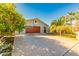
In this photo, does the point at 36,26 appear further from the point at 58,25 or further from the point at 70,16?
the point at 70,16

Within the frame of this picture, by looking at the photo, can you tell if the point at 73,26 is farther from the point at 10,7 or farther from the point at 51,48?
the point at 10,7

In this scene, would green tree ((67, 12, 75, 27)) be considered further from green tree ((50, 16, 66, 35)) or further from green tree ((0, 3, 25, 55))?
green tree ((0, 3, 25, 55))

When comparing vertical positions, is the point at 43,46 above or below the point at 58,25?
below

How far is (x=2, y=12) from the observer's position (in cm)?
313

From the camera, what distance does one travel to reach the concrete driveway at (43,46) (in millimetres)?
3127

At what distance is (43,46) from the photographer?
3152mm

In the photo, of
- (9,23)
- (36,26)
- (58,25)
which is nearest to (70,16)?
(58,25)

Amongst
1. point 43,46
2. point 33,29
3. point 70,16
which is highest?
point 70,16

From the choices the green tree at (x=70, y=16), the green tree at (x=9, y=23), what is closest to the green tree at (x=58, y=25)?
the green tree at (x=70, y=16)

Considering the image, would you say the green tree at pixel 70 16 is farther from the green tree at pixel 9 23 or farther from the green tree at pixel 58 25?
the green tree at pixel 9 23

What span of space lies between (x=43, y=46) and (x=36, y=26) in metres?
0.29

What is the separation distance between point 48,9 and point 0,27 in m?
0.67

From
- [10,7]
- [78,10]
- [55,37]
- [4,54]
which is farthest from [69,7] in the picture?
[4,54]

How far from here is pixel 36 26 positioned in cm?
324
